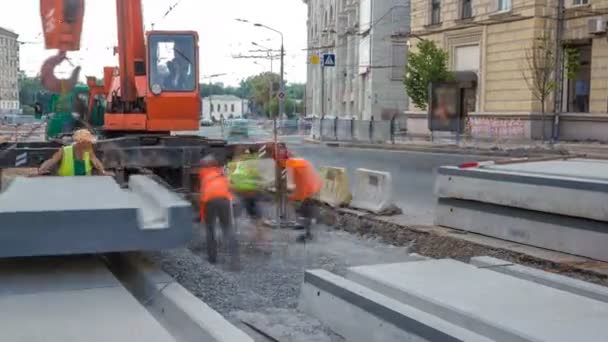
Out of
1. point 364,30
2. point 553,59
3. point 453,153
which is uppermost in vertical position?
point 364,30

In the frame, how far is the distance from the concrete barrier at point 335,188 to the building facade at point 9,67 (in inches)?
1000

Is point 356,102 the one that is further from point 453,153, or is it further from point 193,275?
point 193,275

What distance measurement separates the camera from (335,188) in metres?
12.7

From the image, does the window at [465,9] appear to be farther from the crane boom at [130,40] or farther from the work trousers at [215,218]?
the work trousers at [215,218]

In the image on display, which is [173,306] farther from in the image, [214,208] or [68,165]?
[214,208]

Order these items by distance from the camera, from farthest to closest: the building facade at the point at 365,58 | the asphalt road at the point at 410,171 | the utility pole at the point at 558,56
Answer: the building facade at the point at 365,58
the utility pole at the point at 558,56
the asphalt road at the point at 410,171

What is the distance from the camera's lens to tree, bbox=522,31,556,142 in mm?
32125

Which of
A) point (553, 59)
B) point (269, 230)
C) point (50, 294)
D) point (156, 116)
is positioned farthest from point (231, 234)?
point (553, 59)

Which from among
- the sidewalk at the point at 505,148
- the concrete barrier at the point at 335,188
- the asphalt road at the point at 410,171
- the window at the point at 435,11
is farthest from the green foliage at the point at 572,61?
the concrete barrier at the point at 335,188

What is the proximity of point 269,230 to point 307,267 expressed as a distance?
95.1 inches

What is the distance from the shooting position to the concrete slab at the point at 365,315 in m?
3.97

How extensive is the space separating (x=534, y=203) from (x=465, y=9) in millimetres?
31914

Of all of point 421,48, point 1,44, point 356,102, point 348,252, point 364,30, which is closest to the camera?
point 348,252

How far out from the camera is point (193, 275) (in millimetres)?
7863
